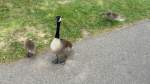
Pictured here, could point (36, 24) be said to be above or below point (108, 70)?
above

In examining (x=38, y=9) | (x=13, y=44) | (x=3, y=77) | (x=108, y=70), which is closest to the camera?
(x=3, y=77)

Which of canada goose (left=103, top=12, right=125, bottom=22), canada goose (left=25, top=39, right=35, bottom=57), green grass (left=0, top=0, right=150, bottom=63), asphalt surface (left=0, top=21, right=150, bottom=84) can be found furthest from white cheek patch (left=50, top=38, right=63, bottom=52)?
canada goose (left=103, top=12, right=125, bottom=22)

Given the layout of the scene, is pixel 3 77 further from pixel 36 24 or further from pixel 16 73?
pixel 36 24

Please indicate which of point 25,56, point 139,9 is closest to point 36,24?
point 25,56

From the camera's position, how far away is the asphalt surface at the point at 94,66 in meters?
8.22

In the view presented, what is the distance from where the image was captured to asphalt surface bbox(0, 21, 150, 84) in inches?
324

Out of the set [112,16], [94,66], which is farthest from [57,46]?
[112,16]

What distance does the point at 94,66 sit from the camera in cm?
887

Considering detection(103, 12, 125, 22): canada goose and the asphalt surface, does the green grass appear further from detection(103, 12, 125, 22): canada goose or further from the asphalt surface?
the asphalt surface

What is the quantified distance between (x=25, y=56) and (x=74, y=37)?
2.02 metres

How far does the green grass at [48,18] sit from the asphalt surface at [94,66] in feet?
1.89

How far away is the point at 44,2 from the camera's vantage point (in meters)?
12.1

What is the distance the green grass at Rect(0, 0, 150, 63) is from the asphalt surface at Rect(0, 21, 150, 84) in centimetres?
58

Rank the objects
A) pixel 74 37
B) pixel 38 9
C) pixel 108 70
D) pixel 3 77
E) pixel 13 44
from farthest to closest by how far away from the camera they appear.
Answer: pixel 38 9
pixel 74 37
pixel 13 44
pixel 108 70
pixel 3 77
